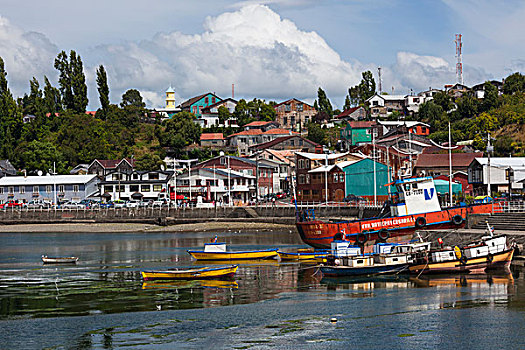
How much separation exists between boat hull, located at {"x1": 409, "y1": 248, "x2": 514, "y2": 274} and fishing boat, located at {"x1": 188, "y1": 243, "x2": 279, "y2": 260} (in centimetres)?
1444

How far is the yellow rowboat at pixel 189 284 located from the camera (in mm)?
39438

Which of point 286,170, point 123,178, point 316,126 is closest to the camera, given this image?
point 123,178

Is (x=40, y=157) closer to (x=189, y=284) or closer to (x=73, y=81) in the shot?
(x=73, y=81)

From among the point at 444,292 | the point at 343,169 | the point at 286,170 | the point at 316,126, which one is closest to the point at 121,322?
the point at 444,292

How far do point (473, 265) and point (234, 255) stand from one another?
18224 mm

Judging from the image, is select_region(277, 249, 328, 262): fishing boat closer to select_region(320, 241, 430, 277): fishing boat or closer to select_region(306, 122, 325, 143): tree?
select_region(320, 241, 430, 277): fishing boat

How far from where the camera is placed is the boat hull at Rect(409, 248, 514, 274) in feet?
130

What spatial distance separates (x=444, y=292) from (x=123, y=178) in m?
87.4

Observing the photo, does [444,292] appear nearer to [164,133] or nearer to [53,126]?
[164,133]

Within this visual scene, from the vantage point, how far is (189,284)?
40344 mm

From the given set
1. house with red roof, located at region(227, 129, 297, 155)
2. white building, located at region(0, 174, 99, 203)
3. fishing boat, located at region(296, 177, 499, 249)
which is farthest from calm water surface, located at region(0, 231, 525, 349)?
house with red roof, located at region(227, 129, 297, 155)

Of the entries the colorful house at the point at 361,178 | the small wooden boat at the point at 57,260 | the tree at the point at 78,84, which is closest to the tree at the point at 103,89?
the tree at the point at 78,84

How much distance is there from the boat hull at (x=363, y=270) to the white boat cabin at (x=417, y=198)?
10.6 m

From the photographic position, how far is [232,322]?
2961cm
